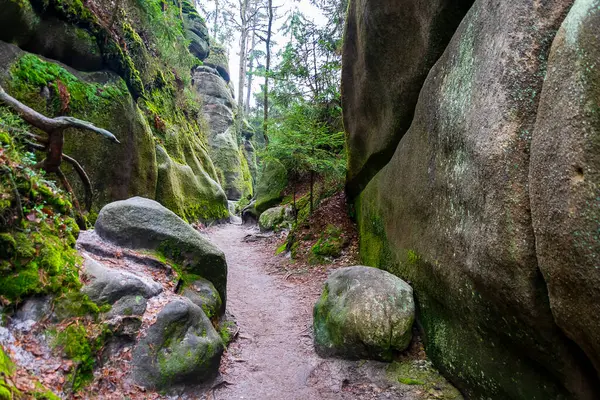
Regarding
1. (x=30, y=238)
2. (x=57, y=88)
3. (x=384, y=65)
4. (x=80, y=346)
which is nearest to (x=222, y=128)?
(x=57, y=88)

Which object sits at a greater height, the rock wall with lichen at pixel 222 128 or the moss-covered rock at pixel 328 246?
the rock wall with lichen at pixel 222 128

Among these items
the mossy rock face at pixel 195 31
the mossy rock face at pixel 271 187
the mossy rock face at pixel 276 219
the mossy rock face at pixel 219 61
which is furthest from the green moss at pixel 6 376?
the mossy rock face at pixel 219 61

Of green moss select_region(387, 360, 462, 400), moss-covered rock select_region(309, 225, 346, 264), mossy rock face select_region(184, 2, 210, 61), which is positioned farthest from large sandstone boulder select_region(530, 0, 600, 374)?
mossy rock face select_region(184, 2, 210, 61)

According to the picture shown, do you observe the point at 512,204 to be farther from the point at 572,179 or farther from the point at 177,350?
the point at 177,350

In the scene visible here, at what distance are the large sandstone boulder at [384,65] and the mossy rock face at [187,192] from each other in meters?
6.84

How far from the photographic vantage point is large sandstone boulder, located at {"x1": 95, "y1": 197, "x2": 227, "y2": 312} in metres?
5.73

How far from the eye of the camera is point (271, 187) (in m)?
16.7

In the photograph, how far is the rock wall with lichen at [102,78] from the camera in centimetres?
732

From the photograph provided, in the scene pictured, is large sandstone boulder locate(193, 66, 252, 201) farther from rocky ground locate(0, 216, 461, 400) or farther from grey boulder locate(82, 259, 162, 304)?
grey boulder locate(82, 259, 162, 304)

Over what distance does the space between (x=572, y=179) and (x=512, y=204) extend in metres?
0.72

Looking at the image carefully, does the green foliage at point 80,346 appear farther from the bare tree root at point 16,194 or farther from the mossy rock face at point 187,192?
the mossy rock face at point 187,192

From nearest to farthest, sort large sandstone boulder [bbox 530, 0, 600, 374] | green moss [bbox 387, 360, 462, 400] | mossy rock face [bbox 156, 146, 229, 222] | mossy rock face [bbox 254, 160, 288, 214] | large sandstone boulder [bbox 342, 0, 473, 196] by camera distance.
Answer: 1. large sandstone boulder [bbox 530, 0, 600, 374]
2. green moss [bbox 387, 360, 462, 400]
3. large sandstone boulder [bbox 342, 0, 473, 196]
4. mossy rock face [bbox 156, 146, 229, 222]
5. mossy rock face [bbox 254, 160, 288, 214]

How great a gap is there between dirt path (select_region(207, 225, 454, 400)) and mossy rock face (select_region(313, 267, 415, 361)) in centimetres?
22

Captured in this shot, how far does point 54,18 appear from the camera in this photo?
8211 mm
